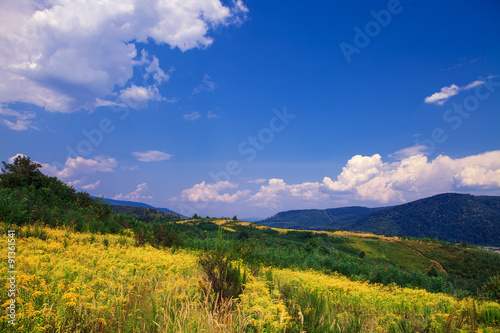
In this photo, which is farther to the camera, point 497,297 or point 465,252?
point 465,252

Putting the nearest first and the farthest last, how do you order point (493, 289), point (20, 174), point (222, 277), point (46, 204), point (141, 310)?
point (141, 310), point (222, 277), point (493, 289), point (46, 204), point (20, 174)

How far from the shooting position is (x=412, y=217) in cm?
16525

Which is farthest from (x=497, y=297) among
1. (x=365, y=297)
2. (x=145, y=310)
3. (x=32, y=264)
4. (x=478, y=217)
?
(x=478, y=217)

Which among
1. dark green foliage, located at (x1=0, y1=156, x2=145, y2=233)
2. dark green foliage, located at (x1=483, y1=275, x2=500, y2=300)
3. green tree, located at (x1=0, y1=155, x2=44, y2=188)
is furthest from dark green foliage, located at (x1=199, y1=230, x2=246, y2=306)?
green tree, located at (x1=0, y1=155, x2=44, y2=188)

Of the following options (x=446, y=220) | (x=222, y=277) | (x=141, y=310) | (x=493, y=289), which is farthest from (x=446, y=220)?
(x=141, y=310)

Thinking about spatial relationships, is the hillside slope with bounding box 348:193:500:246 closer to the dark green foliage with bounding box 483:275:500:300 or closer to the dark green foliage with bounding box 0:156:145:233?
the dark green foliage with bounding box 483:275:500:300

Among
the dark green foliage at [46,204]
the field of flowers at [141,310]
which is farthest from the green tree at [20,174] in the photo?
the field of flowers at [141,310]

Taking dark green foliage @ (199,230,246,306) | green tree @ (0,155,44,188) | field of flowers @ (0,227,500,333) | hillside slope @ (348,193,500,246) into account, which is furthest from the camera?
hillside slope @ (348,193,500,246)

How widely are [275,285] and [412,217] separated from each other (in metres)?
196

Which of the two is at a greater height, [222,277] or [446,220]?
[222,277]

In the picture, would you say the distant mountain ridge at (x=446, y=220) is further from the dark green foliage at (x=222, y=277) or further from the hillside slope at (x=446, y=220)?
the dark green foliage at (x=222, y=277)

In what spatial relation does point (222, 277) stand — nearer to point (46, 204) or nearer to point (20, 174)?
point (46, 204)

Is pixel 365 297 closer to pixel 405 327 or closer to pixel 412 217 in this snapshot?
pixel 405 327

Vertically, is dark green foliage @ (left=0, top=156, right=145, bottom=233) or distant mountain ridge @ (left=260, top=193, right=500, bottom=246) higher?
dark green foliage @ (left=0, top=156, right=145, bottom=233)
